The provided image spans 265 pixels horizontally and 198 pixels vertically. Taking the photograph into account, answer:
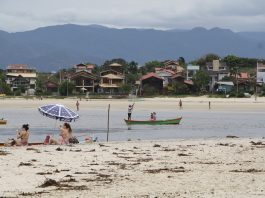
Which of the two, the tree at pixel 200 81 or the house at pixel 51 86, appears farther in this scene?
the house at pixel 51 86

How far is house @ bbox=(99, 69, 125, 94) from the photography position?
4299 inches

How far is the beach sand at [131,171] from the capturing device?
12258mm

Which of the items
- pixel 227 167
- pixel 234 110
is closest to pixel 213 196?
pixel 227 167

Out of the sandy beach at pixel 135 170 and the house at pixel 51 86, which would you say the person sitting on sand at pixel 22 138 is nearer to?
the sandy beach at pixel 135 170

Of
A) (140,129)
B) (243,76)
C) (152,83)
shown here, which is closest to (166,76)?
(152,83)

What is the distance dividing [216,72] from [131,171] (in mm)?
96365

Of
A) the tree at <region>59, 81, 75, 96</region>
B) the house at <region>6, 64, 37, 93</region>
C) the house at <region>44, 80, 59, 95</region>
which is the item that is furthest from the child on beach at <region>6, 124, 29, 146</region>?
the house at <region>6, 64, 37, 93</region>

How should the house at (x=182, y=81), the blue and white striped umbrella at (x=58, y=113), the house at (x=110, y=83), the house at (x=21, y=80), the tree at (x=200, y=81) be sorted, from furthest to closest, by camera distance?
the house at (x=21, y=80) < the house at (x=110, y=83) < the house at (x=182, y=81) < the tree at (x=200, y=81) < the blue and white striped umbrella at (x=58, y=113)

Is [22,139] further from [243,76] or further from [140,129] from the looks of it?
[243,76]

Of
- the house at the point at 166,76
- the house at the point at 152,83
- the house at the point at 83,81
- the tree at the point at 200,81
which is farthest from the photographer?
the house at the point at 83,81

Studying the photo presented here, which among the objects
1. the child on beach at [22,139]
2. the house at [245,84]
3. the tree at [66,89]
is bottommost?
the child on beach at [22,139]

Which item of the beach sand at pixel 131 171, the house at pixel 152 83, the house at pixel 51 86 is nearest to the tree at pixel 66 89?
the house at pixel 51 86

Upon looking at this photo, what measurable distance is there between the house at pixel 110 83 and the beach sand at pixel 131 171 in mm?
86253

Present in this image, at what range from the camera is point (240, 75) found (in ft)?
Answer: 364
